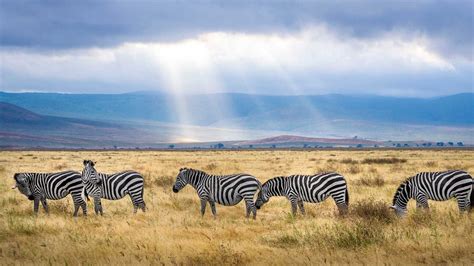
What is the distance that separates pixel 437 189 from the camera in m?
17.2

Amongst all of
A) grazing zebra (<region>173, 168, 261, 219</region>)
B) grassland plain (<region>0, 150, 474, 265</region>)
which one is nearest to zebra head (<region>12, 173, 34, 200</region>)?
grassland plain (<region>0, 150, 474, 265</region>)

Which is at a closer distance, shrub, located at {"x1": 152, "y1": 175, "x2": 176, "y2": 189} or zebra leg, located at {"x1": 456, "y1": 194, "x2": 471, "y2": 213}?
zebra leg, located at {"x1": 456, "y1": 194, "x2": 471, "y2": 213}

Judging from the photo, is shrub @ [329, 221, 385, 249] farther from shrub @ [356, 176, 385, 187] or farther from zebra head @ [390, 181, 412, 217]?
shrub @ [356, 176, 385, 187]

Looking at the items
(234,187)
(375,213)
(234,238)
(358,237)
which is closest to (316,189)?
(375,213)

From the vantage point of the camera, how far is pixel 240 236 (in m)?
14.8

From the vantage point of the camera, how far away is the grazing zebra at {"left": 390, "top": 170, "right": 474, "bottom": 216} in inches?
668

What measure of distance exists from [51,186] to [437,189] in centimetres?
1153

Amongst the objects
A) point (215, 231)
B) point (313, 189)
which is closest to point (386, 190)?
point (313, 189)

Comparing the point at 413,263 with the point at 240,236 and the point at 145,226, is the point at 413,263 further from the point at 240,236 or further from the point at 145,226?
the point at 145,226

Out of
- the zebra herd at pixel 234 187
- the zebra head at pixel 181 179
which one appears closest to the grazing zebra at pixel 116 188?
the zebra herd at pixel 234 187

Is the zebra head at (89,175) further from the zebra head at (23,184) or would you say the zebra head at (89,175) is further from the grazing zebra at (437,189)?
the grazing zebra at (437,189)

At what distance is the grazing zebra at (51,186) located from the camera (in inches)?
739

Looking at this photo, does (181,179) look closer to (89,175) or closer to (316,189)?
(89,175)

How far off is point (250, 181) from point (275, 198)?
598cm
